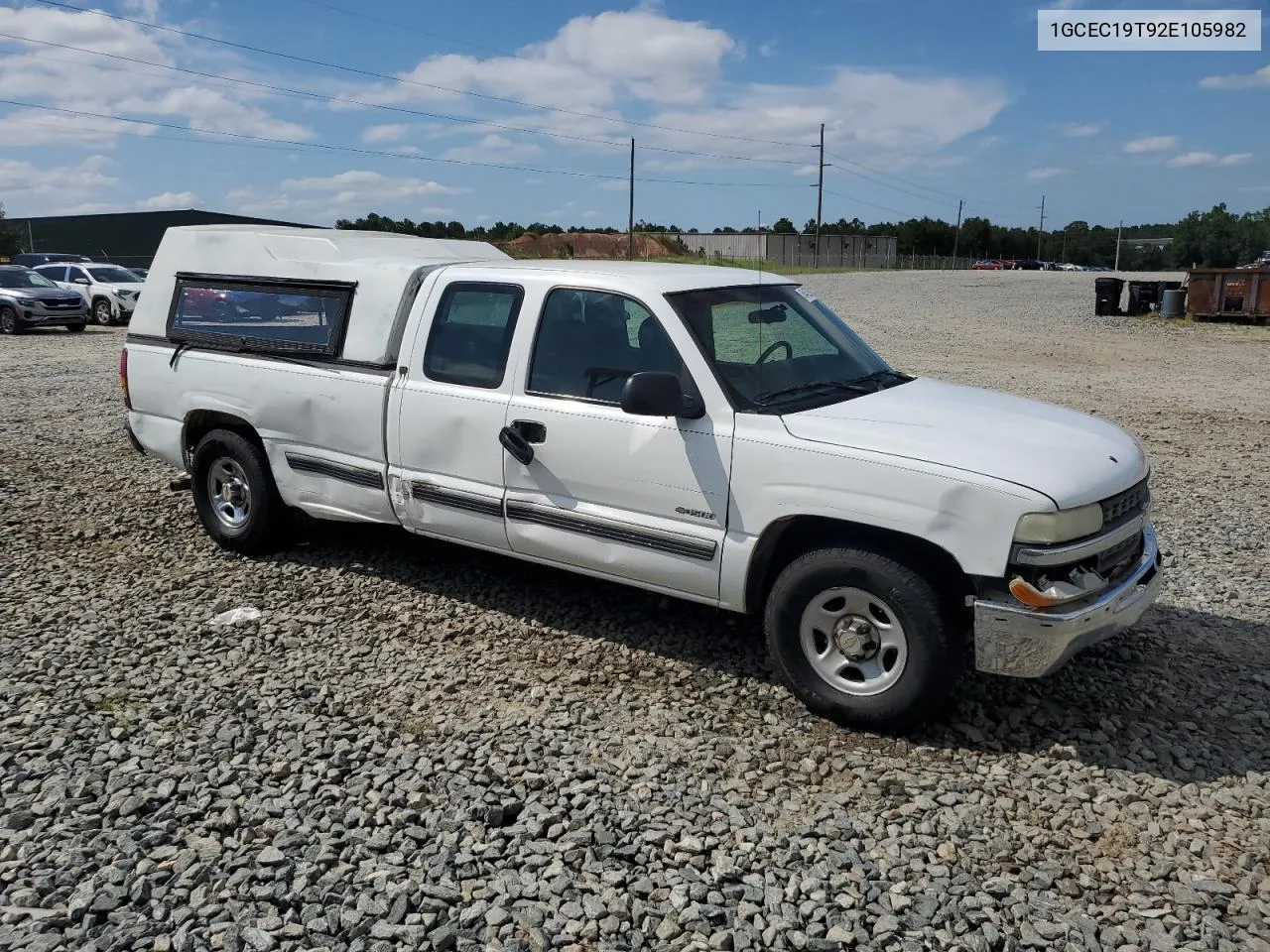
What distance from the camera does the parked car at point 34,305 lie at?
22.5 m

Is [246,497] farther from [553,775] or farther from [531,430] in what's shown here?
[553,775]

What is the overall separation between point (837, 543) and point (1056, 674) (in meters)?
1.45

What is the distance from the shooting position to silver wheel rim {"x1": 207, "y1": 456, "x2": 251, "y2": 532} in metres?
6.49

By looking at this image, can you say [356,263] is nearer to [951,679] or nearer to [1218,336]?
[951,679]

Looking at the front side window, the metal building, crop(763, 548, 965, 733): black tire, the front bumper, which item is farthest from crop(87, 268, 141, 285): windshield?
the metal building

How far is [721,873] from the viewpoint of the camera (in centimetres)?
333

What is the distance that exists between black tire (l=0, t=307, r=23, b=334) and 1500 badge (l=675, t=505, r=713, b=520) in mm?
23200

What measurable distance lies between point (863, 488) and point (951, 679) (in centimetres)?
85

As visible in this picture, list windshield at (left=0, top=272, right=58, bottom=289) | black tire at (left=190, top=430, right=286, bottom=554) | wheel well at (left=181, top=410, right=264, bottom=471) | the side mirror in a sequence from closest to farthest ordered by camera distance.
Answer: the side mirror
black tire at (left=190, top=430, right=286, bottom=554)
wheel well at (left=181, top=410, right=264, bottom=471)
windshield at (left=0, top=272, right=58, bottom=289)

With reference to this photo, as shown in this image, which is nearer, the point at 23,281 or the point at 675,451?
the point at 675,451

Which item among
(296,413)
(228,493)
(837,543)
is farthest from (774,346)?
(228,493)

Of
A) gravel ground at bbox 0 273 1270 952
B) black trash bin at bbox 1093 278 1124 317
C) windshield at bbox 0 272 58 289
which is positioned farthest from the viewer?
black trash bin at bbox 1093 278 1124 317

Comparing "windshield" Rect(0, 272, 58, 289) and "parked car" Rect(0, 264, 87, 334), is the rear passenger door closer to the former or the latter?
"parked car" Rect(0, 264, 87, 334)

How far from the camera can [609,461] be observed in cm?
472
